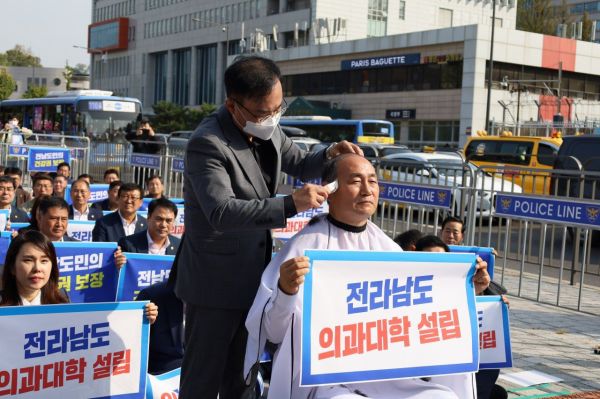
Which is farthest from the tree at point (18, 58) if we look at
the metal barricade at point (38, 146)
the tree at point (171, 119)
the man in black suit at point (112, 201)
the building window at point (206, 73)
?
the man in black suit at point (112, 201)

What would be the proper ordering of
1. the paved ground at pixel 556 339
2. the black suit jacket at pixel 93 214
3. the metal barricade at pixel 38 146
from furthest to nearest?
the metal barricade at pixel 38 146, the black suit jacket at pixel 93 214, the paved ground at pixel 556 339

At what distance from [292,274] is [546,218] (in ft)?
20.3

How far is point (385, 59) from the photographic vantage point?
197ft

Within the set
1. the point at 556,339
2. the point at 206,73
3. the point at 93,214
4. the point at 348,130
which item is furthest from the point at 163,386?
the point at 206,73

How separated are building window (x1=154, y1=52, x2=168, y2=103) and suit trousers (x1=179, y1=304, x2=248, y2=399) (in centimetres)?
8775

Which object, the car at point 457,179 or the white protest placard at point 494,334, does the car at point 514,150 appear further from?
the white protest placard at point 494,334

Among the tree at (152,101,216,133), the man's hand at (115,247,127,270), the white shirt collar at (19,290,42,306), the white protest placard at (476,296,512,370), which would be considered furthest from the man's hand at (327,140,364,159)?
the tree at (152,101,216,133)

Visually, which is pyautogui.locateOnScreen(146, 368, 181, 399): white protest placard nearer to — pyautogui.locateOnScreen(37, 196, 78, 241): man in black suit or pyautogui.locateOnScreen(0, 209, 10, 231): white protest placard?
pyautogui.locateOnScreen(37, 196, 78, 241): man in black suit

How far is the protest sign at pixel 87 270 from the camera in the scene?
20.4 feet

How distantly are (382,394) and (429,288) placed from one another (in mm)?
520

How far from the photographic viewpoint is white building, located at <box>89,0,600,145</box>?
175ft

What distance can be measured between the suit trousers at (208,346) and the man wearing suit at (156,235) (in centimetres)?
326

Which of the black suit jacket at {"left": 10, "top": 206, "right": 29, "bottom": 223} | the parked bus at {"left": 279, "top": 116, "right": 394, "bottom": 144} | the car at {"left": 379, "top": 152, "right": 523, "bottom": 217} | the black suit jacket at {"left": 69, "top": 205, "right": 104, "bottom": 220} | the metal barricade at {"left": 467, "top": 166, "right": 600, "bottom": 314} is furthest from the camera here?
the parked bus at {"left": 279, "top": 116, "right": 394, "bottom": 144}

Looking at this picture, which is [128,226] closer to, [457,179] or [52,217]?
[52,217]
